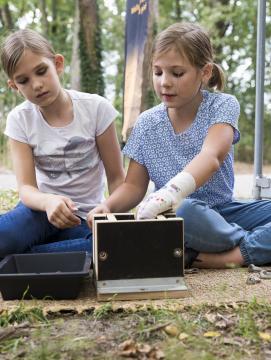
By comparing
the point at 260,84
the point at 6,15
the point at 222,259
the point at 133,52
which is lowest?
the point at 222,259

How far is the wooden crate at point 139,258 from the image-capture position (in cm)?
146

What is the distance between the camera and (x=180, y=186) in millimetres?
1608

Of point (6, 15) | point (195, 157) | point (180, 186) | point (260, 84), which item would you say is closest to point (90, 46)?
point (260, 84)

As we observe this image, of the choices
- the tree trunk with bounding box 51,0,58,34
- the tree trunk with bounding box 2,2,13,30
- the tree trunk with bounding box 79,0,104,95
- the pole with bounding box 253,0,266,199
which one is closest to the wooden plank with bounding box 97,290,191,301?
the pole with bounding box 253,0,266,199

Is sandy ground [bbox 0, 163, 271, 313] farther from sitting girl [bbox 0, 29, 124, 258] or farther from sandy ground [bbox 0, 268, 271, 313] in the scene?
sitting girl [bbox 0, 29, 124, 258]

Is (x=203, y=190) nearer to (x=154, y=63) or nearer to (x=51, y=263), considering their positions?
(x=154, y=63)

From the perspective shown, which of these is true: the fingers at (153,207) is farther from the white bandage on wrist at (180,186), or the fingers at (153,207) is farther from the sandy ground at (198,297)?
the sandy ground at (198,297)

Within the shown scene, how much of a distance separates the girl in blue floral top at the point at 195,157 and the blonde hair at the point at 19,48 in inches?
15.9

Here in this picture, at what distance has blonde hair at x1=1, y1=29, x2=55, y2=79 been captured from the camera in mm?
1871

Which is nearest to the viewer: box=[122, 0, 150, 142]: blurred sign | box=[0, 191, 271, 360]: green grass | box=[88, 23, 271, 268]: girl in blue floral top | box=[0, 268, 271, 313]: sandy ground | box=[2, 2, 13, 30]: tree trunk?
box=[0, 191, 271, 360]: green grass

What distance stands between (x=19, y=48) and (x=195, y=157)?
2.38 ft

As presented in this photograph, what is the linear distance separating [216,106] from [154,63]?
0.27 m

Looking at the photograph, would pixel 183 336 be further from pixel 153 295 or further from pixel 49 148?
pixel 49 148

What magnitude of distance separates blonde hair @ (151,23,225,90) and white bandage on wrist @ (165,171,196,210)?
0.45 m
